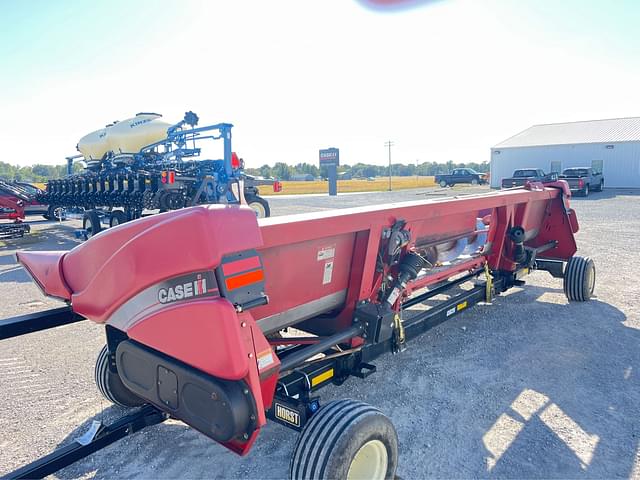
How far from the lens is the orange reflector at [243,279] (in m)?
1.90

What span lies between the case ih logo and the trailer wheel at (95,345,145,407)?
50.3 inches

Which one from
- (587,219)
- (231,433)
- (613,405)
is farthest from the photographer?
(587,219)

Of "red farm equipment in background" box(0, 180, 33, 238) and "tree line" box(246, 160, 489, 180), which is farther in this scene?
"tree line" box(246, 160, 489, 180)

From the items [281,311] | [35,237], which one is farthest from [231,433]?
[35,237]

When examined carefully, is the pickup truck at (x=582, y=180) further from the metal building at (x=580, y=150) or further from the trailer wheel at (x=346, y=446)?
the trailer wheel at (x=346, y=446)

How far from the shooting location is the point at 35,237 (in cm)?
1267

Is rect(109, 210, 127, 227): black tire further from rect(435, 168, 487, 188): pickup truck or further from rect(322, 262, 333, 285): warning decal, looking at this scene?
rect(435, 168, 487, 188): pickup truck

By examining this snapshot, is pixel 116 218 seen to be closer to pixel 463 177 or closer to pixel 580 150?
pixel 463 177

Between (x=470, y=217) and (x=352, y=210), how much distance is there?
73.9 inches

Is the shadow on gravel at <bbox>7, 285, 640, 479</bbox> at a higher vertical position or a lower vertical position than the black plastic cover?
lower

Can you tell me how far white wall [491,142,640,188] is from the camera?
99.3 feet

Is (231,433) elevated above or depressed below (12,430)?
above

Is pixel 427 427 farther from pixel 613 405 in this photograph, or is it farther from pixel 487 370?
pixel 613 405

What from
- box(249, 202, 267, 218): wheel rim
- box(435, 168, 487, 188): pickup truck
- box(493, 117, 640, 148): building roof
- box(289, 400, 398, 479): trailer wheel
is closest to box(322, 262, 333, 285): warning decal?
box(289, 400, 398, 479): trailer wheel
